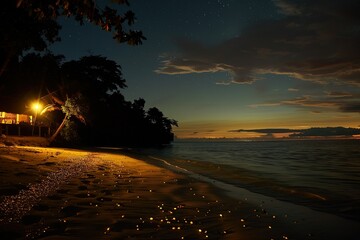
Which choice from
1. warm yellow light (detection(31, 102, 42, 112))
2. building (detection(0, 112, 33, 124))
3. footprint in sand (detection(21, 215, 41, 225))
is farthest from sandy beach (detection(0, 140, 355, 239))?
building (detection(0, 112, 33, 124))

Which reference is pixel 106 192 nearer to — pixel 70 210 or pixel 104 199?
pixel 104 199

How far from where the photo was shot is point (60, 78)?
34812mm

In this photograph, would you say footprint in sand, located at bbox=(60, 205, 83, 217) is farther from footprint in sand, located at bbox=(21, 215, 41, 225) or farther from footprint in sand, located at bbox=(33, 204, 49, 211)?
footprint in sand, located at bbox=(21, 215, 41, 225)

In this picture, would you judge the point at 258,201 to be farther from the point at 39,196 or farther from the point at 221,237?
the point at 39,196

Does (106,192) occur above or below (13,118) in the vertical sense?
below

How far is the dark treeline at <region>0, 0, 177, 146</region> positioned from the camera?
5277 millimetres

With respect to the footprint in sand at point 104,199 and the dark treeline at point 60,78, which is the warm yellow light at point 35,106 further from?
the footprint in sand at point 104,199

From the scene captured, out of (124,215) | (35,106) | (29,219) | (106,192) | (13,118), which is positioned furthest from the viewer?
(13,118)

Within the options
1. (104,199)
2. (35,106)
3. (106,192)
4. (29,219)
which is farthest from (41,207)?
(35,106)

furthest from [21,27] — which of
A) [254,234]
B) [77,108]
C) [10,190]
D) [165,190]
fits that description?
[77,108]

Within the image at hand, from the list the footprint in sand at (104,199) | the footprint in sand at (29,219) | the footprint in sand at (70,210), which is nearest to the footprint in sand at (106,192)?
the footprint in sand at (104,199)

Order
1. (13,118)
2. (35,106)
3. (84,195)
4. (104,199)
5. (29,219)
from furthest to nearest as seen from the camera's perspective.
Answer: (13,118) < (35,106) < (84,195) < (104,199) < (29,219)

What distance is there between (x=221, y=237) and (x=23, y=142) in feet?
93.8

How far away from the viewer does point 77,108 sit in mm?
30500
